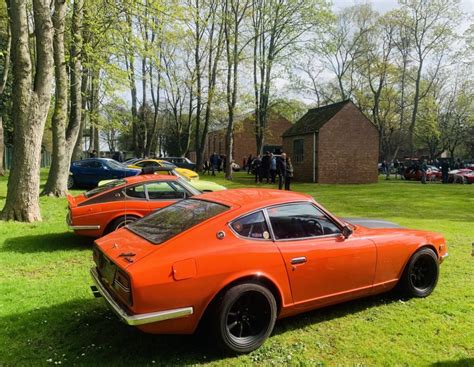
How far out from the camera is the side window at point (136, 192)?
26.9ft

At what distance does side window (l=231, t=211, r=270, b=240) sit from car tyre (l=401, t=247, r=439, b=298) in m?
2.09

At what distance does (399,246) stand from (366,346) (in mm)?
1415

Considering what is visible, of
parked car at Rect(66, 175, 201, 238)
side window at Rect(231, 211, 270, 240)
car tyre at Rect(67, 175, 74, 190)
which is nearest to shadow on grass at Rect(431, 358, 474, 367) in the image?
side window at Rect(231, 211, 270, 240)

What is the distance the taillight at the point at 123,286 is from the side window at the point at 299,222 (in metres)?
1.52

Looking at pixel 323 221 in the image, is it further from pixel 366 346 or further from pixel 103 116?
pixel 103 116

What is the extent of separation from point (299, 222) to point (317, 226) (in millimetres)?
237

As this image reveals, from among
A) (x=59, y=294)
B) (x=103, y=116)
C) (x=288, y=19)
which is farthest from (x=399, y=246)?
(x=103, y=116)

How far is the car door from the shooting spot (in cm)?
428

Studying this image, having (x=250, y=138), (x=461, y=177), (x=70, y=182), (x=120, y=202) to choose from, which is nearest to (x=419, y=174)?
(x=461, y=177)

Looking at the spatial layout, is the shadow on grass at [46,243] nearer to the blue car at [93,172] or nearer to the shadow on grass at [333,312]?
the shadow on grass at [333,312]

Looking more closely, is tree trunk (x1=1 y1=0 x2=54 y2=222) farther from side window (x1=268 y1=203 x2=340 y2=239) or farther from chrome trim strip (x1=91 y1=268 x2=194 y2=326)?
side window (x1=268 y1=203 x2=340 y2=239)

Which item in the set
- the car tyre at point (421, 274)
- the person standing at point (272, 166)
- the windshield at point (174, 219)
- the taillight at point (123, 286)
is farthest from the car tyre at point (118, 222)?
the person standing at point (272, 166)

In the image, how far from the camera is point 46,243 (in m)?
8.28

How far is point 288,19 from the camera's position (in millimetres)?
32875
